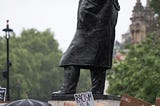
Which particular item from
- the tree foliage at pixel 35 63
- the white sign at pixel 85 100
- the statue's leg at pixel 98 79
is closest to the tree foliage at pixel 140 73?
the statue's leg at pixel 98 79

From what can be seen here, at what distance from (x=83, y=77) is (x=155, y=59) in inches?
2275

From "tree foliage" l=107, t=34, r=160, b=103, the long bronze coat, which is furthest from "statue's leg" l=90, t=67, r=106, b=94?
"tree foliage" l=107, t=34, r=160, b=103

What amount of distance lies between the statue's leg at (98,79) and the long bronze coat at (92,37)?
0.49ft

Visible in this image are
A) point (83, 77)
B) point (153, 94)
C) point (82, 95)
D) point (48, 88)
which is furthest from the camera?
point (83, 77)

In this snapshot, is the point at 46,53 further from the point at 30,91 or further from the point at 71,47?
the point at 71,47

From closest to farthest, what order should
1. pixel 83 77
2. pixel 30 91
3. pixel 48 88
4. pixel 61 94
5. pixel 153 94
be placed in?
1. pixel 61 94
2. pixel 153 94
3. pixel 30 91
4. pixel 48 88
5. pixel 83 77

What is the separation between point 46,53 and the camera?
108 metres

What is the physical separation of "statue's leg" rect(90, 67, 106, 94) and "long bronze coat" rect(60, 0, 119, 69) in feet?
0.49

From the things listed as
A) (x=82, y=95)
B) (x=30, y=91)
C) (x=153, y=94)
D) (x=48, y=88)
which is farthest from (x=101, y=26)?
(x=48, y=88)

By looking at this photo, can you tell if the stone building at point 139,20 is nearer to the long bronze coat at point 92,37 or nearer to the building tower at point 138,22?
the building tower at point 138,22

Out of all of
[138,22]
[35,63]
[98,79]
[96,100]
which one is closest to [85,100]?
[96,100]

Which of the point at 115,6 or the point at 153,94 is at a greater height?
the point at 115,6

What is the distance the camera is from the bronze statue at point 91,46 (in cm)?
1798

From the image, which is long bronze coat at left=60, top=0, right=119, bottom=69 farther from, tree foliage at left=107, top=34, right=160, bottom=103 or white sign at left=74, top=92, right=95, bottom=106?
tree foliage at left=107, top=34, right=160, bottom=103
